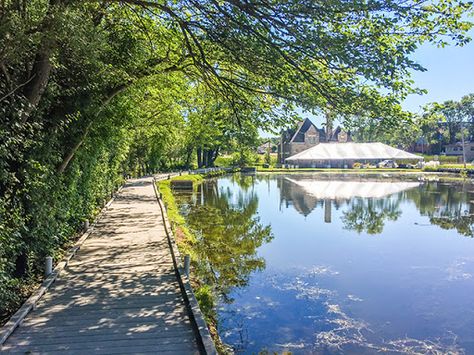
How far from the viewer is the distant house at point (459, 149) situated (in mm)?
84000

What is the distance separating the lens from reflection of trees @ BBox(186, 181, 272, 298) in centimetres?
1112

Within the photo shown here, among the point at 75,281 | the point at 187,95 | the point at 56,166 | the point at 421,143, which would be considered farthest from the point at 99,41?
the point at 421,143

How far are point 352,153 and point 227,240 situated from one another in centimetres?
5839

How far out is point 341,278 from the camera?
11227mm

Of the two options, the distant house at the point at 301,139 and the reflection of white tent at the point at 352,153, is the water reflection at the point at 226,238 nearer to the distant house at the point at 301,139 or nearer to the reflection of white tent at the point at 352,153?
the reflection of white tent at the point at 352,153

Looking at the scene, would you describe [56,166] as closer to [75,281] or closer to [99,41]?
[75,281]

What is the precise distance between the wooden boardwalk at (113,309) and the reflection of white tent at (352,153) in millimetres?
59894

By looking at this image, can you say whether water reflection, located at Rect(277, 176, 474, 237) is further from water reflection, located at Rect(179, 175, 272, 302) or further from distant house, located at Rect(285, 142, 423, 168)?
distant house, located at Rect(285, 142, 423, 168)

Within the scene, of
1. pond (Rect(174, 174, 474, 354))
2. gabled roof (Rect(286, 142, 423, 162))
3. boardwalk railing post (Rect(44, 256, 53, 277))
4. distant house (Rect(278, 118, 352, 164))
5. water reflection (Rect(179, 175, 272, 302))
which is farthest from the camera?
distant house (Rect(278, 118, 352, 164))

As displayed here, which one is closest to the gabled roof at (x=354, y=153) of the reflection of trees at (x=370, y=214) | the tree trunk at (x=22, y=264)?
the reflection of trees at (x=370, y=214)

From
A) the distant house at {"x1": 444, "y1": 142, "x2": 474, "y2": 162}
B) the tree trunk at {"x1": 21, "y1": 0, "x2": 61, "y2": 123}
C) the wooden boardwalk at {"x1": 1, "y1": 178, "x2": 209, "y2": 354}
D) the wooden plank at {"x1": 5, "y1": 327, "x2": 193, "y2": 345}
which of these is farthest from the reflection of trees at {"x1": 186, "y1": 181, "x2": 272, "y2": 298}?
the distant house at {"x1": 444, "y1": 142, "x2": 474, "y2": 162}

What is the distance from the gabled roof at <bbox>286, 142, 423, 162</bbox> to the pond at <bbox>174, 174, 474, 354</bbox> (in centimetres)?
4588

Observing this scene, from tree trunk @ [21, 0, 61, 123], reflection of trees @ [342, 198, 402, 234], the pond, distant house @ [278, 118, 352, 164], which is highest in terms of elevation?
distant house @ [278, 118, 352, 164]

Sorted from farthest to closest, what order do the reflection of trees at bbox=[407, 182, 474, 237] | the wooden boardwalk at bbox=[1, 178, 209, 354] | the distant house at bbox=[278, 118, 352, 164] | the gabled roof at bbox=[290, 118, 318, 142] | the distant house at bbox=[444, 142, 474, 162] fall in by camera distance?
the distant house at bbox=[444, 142, 474, 162]
the distant house at bbox=[278, 118, 352, 164]
the gabled roof at bbox=[290, 118, 318, 142]
the reflection of trees at bbox=[407, 182, 474, 237]
the wooden boardwalk at bbox=[1, 178, 209, 354]
